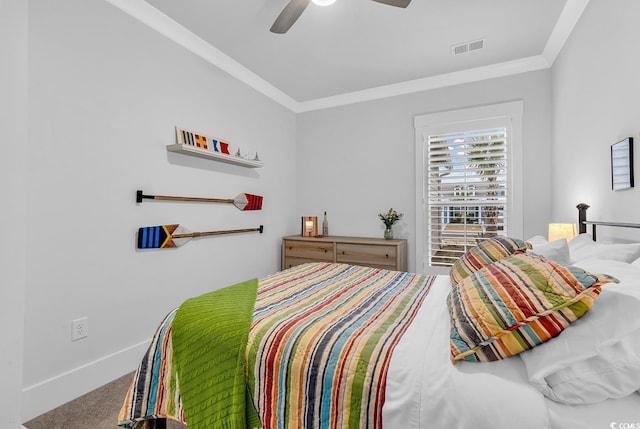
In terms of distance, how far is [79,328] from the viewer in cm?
202

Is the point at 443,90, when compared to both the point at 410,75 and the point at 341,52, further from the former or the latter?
the point at 341,52

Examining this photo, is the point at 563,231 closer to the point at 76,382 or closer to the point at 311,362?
the point at 311,362

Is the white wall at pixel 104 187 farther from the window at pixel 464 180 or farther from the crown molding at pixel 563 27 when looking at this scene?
the crown molding at pixel 563 27

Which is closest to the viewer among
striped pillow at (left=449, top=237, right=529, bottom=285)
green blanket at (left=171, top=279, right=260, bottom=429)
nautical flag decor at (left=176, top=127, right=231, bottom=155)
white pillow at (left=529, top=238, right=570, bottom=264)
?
green blanket at (left=171, top=279, right=260, bottom=429)

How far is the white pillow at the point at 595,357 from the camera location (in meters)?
0.80

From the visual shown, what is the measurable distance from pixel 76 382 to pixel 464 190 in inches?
147

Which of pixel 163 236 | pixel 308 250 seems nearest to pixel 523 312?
pixel 163 236

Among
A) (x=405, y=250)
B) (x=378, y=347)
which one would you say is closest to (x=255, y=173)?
(x=405, y=250)

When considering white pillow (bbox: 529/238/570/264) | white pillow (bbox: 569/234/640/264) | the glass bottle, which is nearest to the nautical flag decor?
the glass bottle

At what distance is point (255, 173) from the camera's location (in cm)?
359

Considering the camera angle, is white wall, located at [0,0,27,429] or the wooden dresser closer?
white wall, located at [0,0,27,429]

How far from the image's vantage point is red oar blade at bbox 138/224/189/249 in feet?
7.70

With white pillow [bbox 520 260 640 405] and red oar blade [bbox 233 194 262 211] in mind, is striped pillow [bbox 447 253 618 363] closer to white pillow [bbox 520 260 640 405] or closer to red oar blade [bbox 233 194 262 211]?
white pillow [bbox 520 260 640 405]

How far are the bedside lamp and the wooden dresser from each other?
4.50ft
